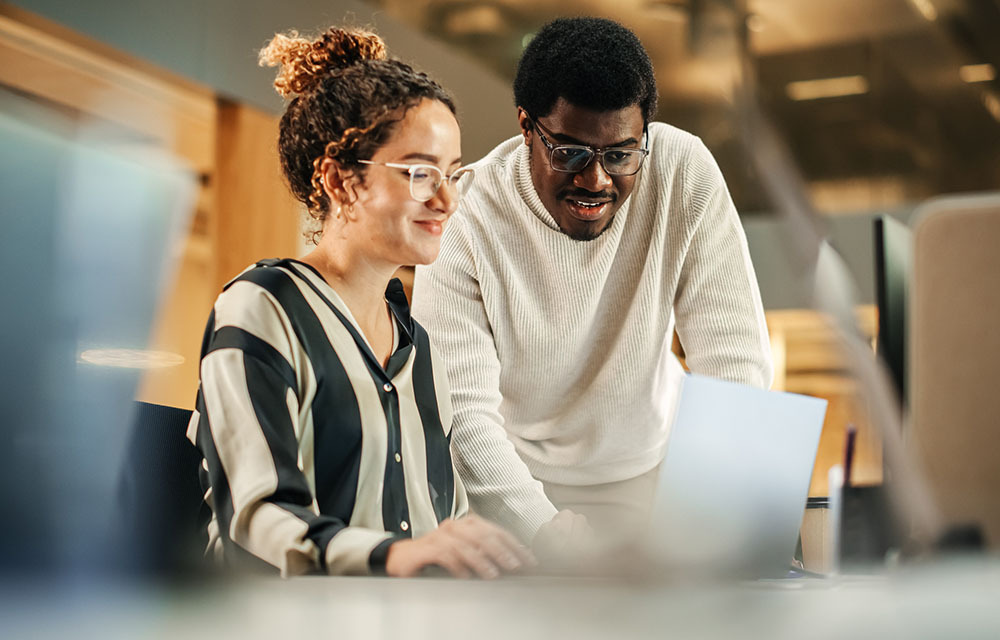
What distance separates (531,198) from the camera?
5.71 ft

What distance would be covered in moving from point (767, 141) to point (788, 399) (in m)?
0.39

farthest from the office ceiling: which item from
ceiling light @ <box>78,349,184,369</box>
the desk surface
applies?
the desk surface

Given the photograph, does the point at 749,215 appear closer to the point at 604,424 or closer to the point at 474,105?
the point at 474,105

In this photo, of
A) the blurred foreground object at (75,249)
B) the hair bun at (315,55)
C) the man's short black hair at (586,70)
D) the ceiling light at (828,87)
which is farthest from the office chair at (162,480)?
the ceiling light at (828,87)

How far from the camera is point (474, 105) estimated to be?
6258 mm

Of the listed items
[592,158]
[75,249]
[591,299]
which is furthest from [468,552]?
→ [75,249]

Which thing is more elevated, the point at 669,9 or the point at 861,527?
the point at 669,9

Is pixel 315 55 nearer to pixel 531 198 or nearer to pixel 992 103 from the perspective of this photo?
pixel 531 198

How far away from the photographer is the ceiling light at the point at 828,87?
6.89 metres

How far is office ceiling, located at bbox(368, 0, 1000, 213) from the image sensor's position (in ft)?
21.2

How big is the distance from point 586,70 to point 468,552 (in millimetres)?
918

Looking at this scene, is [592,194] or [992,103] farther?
[992,103]

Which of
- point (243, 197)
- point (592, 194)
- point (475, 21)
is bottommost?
point (592, 194)

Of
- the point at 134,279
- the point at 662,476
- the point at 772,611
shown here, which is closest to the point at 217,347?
the point at 662,476
